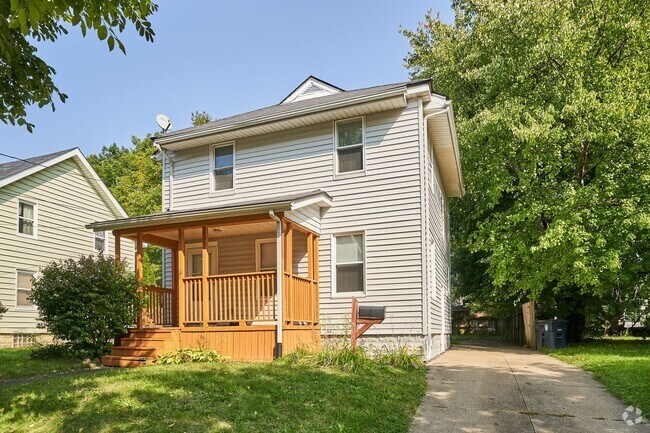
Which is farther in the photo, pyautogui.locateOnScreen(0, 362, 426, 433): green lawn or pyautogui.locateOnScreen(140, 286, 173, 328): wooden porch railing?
pyautogui.locateOnScreen(140, 286, 173, 328): wooden porch railing

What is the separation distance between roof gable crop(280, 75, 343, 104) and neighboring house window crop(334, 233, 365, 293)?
5123 mm

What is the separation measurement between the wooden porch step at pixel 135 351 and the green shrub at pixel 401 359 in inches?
181

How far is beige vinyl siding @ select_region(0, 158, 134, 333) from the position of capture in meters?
16.9

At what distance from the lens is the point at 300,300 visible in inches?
432

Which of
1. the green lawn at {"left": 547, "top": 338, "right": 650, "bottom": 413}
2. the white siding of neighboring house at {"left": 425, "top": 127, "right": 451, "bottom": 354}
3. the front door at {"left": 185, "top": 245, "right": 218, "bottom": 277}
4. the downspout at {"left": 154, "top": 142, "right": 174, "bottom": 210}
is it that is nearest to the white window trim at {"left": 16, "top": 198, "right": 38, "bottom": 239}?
the downspout at {"left": 154, "top": 142, "right": 174, "bottom": 210}

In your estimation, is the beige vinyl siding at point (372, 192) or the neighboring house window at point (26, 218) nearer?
the beige vinyl siding at point (372, 192)

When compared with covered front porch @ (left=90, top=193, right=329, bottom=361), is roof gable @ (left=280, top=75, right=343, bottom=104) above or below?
above

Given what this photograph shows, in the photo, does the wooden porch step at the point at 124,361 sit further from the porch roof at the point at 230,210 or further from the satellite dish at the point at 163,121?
the satellite dish at the point at 163,121

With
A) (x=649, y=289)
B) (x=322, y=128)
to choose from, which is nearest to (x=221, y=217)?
(x=322, y=128)

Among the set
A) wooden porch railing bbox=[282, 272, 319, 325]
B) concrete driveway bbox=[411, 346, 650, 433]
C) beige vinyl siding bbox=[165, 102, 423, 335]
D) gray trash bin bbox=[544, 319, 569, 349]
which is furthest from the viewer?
gray trash bin bbox=[544, 319, 569, 349]

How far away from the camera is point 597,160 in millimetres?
15930

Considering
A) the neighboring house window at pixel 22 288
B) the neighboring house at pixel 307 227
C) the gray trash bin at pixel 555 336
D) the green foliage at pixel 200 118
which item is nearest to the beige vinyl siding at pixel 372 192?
the neighboring house at pixel 307 227

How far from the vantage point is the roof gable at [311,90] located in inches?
597

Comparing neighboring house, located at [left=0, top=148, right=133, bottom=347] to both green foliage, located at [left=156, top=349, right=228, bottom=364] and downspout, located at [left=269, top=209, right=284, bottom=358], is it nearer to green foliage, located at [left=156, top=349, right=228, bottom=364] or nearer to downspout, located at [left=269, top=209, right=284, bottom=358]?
green foliage, located at [left=156, top=349, right=228, bottom=364]
